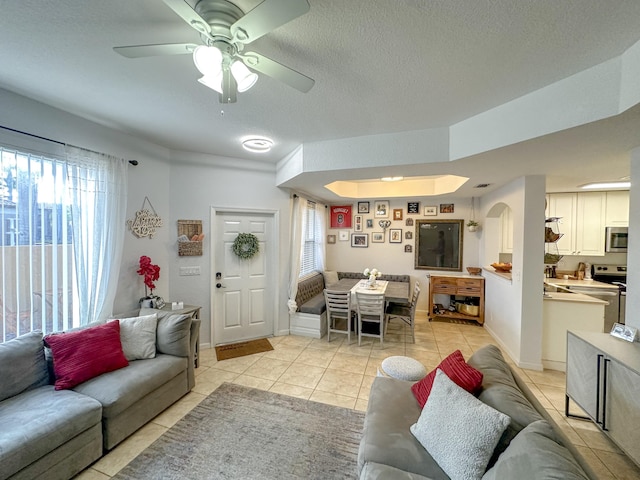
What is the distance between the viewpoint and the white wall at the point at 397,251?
5.12 meters

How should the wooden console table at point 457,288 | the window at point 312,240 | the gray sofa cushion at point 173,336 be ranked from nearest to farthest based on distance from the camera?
the gray sofa cushion at point 173,336
the wooden console table at point 457,288
the window at point 312,240

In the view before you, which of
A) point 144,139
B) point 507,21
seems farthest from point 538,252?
point 144,139

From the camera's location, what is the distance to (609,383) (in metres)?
1.83

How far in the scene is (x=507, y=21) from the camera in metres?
1.26

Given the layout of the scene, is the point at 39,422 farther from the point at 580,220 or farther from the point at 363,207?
the point at 580,220

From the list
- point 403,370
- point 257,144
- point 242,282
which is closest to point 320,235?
point 242,282

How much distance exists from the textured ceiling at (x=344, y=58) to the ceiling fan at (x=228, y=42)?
5.8 inches

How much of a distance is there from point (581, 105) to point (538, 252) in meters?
1.96

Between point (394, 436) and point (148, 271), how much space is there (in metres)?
2.90

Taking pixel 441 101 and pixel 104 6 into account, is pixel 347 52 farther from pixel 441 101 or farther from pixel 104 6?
pixel 104 6

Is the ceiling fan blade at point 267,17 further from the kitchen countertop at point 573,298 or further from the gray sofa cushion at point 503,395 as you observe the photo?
the kitchen countertop at point 573,298

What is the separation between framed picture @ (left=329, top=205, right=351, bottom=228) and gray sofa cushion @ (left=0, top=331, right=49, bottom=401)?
4.88 metres

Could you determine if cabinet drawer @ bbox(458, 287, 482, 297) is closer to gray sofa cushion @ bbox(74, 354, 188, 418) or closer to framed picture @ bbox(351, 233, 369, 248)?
framed picture @ bbox(351, 233, 369, 248)

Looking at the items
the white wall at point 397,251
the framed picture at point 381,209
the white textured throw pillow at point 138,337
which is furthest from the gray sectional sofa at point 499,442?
the framed picture at point 381,209
